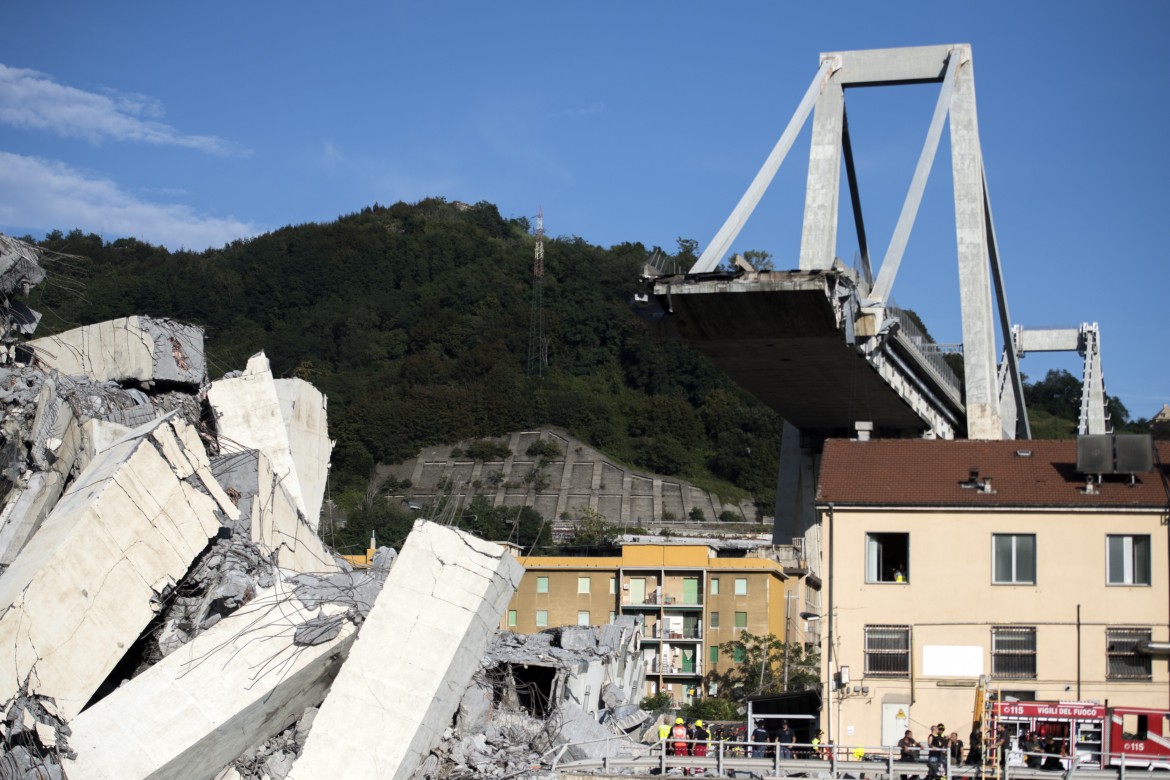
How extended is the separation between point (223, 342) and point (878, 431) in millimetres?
79780

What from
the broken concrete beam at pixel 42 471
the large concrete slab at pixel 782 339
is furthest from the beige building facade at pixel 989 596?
the large concrete slab at pixel 782 339

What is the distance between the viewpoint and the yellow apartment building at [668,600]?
5222 centimetres

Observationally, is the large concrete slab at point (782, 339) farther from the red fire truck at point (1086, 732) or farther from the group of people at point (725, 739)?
the red fire truck at point (1086, 732)

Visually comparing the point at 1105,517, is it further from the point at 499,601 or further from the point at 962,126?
the point at 962,126

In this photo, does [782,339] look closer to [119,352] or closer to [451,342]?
[119,352]

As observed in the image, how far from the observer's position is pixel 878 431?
52.0m

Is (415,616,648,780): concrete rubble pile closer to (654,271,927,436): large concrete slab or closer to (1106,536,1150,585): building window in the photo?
(1106,536,1150,585): building window

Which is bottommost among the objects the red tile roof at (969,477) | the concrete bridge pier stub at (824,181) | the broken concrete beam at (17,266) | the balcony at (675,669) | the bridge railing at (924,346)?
the balcony at (675,669)

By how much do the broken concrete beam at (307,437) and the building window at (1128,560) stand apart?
1168cm

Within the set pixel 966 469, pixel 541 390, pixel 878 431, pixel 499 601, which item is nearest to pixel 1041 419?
pixel 541 390

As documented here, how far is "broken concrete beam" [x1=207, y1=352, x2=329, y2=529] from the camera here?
21.2m

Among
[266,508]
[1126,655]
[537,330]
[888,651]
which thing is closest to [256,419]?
[266,508]

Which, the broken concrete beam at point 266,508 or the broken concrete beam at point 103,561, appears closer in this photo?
the broken concrete beam at point 103,561

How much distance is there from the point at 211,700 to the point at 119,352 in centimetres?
715
